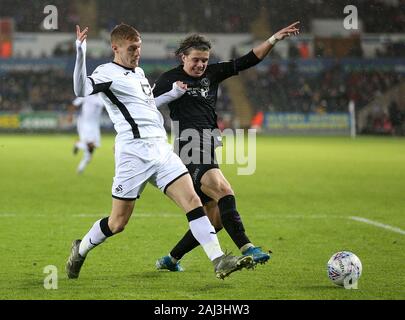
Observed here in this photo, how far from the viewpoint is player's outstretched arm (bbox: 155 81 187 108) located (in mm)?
7668

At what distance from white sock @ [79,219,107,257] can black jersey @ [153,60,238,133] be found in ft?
4.12

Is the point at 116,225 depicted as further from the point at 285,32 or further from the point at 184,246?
the point at 285,32

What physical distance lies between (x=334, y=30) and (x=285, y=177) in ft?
74.9

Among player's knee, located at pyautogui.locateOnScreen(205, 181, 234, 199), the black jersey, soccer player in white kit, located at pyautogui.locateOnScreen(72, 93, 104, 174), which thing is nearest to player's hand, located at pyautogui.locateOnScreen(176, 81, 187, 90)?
the black jersey

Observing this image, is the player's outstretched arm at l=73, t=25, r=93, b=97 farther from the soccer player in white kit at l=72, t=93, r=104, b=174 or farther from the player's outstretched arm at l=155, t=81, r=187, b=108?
the soccer player in white kit at l=72, t=93, r=104, b=174

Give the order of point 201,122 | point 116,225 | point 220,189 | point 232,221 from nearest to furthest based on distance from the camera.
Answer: point 116,225 → point 232,221 → point 220,189 → point 201,122

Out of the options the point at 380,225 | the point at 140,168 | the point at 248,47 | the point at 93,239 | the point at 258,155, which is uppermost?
the point at 248,47

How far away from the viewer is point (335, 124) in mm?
36719

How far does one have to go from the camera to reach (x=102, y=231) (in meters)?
7.22

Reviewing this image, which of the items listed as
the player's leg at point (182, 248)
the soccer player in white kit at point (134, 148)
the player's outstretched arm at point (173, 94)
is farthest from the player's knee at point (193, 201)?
the player's outstretched arm at point (173, 94)

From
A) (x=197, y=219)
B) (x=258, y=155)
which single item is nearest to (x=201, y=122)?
(x=197, y=219)

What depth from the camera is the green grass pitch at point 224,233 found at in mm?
6859

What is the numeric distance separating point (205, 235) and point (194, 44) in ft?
5.95
